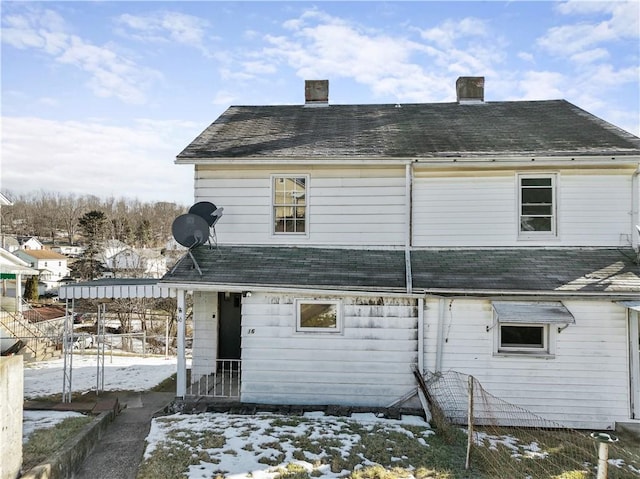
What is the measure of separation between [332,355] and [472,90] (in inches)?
403

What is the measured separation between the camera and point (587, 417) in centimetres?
801

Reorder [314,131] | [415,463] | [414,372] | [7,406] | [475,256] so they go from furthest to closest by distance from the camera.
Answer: [314,131], [475,256], [414,372], [415,463], [7,406]

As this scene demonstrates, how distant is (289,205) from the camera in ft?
32.2

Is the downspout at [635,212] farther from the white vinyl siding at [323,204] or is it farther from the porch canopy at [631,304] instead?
the white vinyl siding at [323,204]

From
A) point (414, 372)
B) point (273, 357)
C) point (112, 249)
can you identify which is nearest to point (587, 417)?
point (414, 372)

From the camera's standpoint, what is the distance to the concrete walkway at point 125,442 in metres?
5.97

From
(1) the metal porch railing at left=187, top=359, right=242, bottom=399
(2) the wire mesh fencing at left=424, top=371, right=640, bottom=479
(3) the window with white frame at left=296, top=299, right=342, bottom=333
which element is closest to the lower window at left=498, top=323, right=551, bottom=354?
(2) the wire mesh fencing at left=424, top=371, right=640, bottom=479

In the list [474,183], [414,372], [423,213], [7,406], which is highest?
[474,183]

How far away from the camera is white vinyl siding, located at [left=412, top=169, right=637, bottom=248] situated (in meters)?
9.29

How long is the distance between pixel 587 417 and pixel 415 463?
4.47 meters

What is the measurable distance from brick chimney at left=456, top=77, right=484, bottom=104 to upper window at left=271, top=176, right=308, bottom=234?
7144mm

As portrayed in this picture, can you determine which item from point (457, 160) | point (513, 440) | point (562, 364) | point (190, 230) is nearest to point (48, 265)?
point (190, 230)

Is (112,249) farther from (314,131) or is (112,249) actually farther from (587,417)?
(587,417)

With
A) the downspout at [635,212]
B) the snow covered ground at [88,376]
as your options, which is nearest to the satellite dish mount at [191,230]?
the snow covered ground at [88,376]
